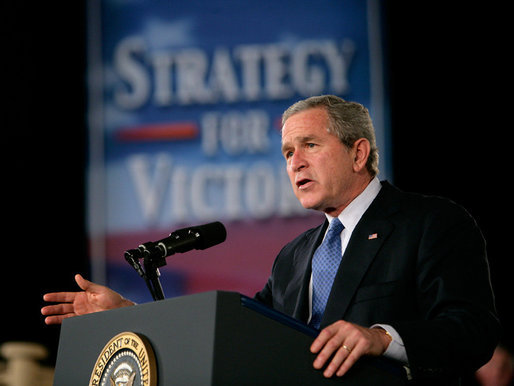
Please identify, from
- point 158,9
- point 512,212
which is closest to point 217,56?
point 158,9

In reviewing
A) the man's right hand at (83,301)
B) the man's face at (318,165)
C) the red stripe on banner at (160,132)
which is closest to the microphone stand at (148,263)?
the man's right hand at (83,301)

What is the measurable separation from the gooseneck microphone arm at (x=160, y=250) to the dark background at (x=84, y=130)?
2.77 metres

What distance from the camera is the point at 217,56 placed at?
4.78 meters

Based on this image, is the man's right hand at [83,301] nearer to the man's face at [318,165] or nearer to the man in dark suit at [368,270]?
the man in dark suit at [368,270]

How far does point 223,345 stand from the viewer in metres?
1.27

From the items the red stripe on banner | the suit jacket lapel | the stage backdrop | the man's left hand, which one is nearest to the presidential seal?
the man's left hand

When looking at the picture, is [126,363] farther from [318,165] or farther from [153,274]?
[318,165]

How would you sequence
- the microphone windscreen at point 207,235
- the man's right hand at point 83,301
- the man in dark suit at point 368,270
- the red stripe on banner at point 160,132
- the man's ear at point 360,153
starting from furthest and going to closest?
the red stripe on banner at point 160,132 < the man's ear at point 360,153 < the man's right hand at point 83,301 < the microphone windscreen at point 207,235 < the man in dark suit at point 368,270

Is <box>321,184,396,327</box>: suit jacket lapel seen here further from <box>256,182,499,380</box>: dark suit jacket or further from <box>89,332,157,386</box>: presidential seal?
<box>89,332,157,386</box>: presidential seal

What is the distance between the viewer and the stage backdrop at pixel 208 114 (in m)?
4.60

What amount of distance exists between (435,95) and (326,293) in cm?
279

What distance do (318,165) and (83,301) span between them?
0.74m

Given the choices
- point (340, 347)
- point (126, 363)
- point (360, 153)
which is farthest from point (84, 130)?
point (340, 347)

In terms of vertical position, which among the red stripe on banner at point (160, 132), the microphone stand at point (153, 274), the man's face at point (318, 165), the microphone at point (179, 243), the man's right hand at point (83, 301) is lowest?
the man's right hand at point (83, 301)
